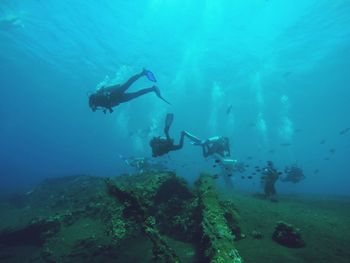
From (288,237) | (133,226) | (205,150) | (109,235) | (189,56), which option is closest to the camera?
(288,237)

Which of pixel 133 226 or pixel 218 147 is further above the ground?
pixel 218 147

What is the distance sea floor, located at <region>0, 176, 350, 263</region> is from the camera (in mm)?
5348

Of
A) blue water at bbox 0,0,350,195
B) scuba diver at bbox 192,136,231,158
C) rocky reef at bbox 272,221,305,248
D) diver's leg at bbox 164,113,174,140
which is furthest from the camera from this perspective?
blue water at bbox 0,0,350,195

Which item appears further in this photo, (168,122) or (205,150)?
(205,150)

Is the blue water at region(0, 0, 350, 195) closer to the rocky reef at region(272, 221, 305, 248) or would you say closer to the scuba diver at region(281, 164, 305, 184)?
the scuba diver at region(281, 164, 305, 184)

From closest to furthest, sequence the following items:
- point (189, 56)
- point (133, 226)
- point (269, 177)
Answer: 1. point (133, 226)
2. point (269, 177)
3. point (189, 56)

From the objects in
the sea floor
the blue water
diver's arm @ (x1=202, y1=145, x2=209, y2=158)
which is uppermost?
the blue water

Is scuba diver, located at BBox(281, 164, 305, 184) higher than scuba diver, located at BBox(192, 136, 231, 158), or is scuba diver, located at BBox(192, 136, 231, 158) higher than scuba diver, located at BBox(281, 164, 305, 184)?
scuba diver, located at BBox(192, 136, 231, 158)

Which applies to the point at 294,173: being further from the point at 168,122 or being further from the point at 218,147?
the point at 168,122

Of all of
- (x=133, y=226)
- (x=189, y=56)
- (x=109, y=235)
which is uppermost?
(x=189, y=56)

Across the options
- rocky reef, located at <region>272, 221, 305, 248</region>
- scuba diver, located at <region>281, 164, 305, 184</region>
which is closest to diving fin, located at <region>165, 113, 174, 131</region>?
rocky reef, located at <region>272, 221, 305, 248</region>

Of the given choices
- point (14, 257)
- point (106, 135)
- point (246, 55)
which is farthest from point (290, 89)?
point (106, 135)

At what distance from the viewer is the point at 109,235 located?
21.0ft

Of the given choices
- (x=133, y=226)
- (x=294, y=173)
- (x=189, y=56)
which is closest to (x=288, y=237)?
(x=133, y=226)
